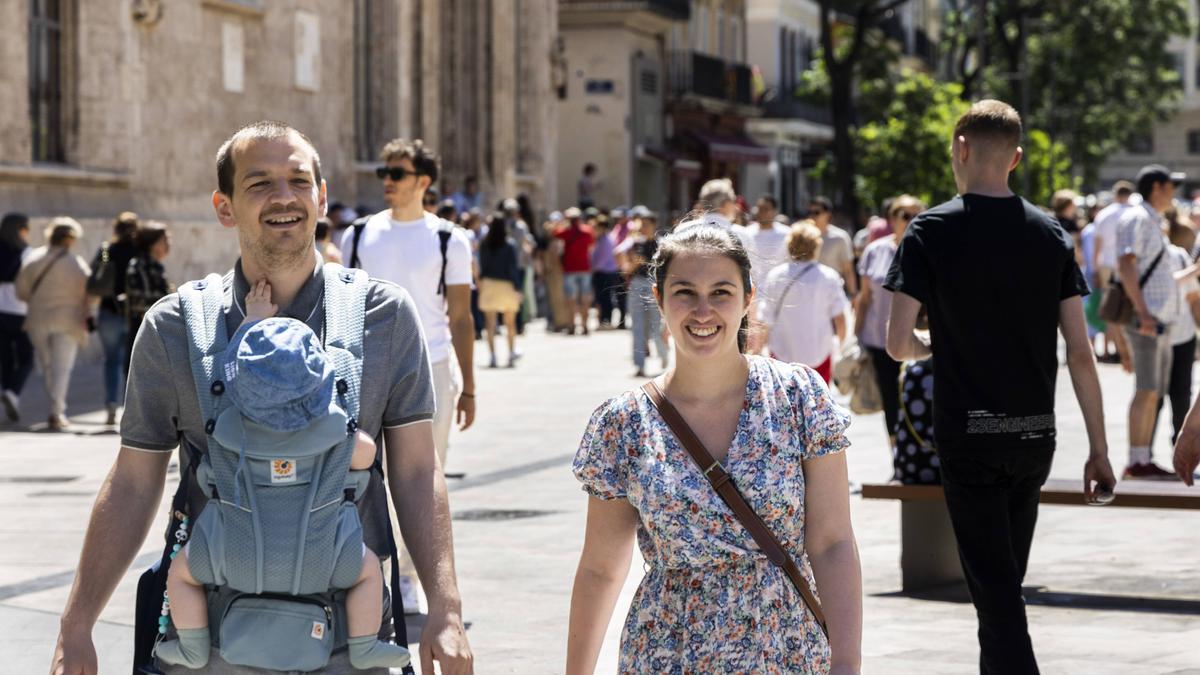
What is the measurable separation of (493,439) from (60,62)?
989cm

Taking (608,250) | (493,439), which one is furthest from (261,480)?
(608,250)

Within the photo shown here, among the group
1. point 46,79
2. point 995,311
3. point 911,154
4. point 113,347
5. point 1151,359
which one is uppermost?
point 46,79

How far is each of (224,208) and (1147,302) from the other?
30.9 ft

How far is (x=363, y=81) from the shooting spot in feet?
104

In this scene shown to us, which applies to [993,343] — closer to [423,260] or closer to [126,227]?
[423,260]

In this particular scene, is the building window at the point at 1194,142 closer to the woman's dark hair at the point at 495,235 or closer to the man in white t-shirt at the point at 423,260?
the woman's dark hair at the point at 495,235

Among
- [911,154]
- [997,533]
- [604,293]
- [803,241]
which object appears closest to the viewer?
[997,533]

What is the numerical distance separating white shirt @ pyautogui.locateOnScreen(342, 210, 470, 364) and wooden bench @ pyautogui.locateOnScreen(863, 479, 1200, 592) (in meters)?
1.82

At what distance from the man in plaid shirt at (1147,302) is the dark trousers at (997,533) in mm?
6645

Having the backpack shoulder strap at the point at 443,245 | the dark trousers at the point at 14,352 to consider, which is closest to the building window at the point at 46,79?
the dark trousers at the point at 14,352

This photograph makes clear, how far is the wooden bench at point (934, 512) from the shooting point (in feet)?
27.8

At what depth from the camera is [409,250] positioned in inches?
333

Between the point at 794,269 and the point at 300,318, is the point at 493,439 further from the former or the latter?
the point at 300,318

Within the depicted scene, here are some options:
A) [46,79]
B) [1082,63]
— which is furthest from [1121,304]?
[1082,63]
